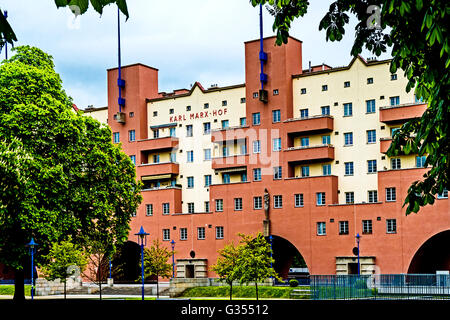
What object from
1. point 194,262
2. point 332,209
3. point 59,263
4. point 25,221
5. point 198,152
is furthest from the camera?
point 198,152

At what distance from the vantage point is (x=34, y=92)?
42.4 meters

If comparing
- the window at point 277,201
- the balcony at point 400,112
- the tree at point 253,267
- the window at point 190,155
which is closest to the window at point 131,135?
the window at point 190,155

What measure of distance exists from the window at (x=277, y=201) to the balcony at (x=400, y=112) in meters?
11.9

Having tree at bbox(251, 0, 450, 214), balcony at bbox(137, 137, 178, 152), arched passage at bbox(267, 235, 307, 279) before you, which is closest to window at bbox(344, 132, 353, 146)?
arched passage at bbox(267, 235, 307, 279)

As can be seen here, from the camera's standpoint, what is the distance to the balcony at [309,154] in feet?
213

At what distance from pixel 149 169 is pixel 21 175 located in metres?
36.2

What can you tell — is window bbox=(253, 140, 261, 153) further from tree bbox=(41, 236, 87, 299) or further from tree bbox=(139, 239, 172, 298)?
tree bbox=(41, 236, 87, 299)

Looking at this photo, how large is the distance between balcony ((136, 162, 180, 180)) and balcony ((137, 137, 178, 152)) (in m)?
1.86

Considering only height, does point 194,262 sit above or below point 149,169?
below

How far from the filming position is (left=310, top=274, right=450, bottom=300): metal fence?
39000 millimetres

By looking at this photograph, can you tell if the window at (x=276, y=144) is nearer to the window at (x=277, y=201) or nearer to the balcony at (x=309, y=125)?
the balcony at (x=309, y=125)

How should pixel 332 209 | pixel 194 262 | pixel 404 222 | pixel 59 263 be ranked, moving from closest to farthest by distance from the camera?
pixel 59 263 → pixel 404 222 → pixel 332 209 → pixel 194 262
